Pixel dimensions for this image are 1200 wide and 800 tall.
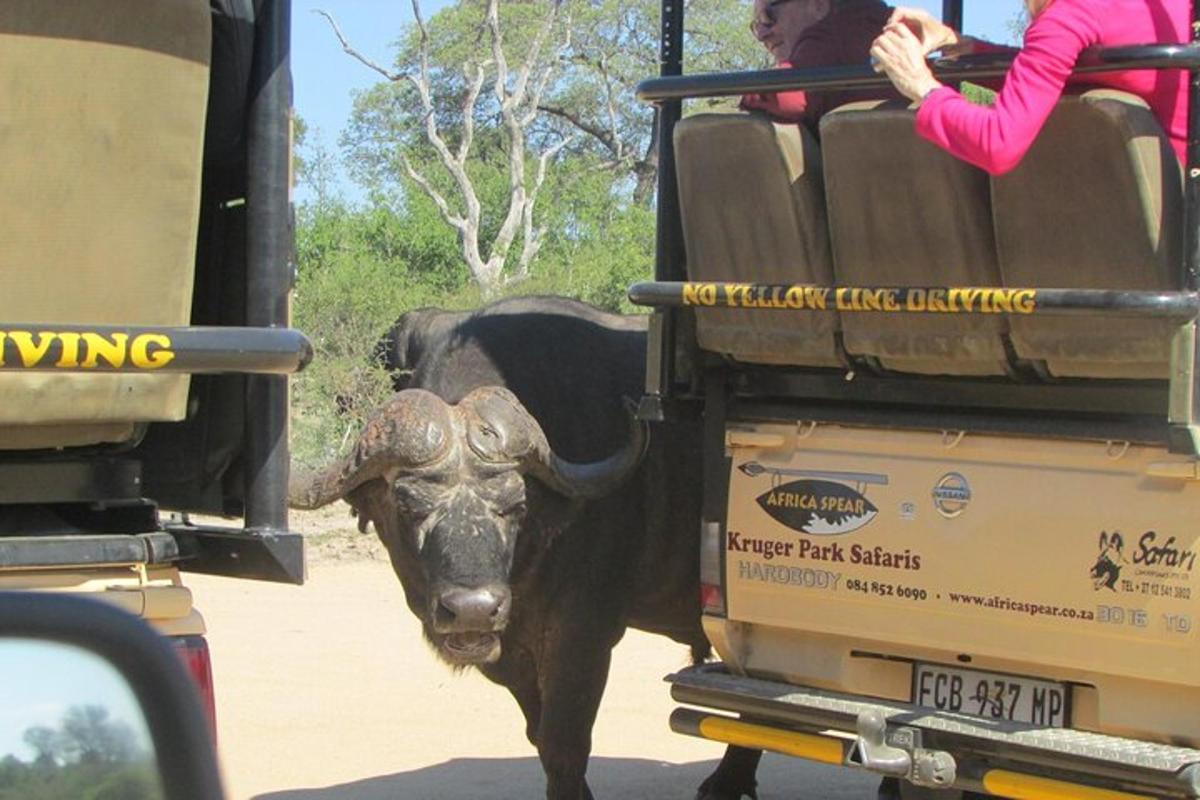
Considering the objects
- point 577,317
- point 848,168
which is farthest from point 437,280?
point 848,168

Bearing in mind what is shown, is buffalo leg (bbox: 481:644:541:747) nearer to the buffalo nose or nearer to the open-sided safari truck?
the buffalo nose

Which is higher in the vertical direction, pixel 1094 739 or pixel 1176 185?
pixel 1176 185

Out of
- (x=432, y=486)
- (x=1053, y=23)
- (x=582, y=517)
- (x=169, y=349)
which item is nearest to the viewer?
(x=169, y=349)

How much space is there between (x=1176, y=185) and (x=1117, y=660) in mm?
1232

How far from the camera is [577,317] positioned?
7.10 m

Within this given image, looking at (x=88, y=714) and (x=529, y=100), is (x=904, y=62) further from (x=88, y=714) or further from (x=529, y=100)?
(x=529, y=100)

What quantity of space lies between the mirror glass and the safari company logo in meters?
3.64

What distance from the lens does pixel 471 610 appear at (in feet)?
19.6

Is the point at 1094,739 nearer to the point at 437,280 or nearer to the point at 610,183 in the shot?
the point at 437,280

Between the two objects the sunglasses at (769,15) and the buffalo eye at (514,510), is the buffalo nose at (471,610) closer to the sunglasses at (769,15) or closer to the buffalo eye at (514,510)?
the buffalo eye at (514,510)

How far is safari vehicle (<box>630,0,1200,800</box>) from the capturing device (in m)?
4.78

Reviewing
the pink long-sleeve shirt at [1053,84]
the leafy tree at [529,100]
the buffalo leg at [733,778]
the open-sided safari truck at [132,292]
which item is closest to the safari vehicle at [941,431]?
the pink long-sleeve shirt at [1053,84]

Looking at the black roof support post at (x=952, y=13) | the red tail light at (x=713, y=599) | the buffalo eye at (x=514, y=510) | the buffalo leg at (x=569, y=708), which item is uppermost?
the black roof support post at (x=952, y=13)

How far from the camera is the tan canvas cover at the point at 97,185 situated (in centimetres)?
358
